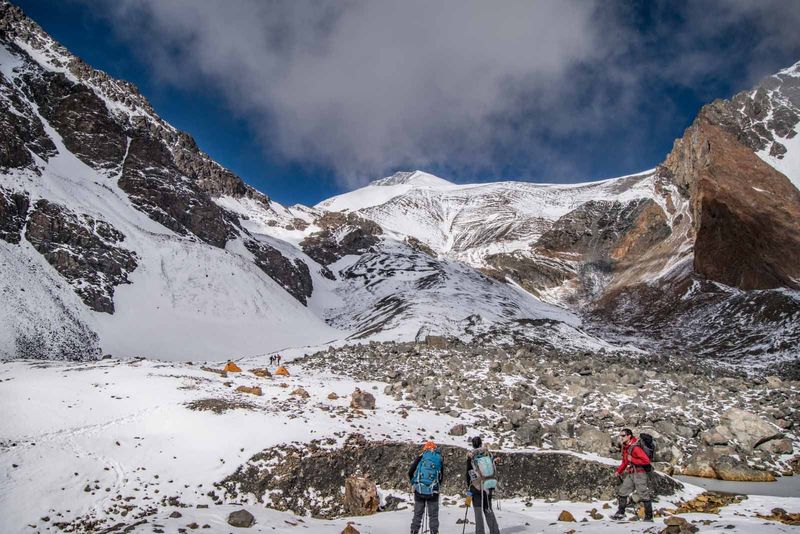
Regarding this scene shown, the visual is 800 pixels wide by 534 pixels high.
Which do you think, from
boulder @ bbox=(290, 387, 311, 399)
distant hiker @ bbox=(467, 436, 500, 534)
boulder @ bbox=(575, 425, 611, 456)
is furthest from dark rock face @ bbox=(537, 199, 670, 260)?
distant hiker @ bbox=(467, 436, 500, 534)

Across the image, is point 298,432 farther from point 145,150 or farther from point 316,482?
point 145,150

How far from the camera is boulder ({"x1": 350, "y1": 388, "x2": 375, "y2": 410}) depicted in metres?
23.8

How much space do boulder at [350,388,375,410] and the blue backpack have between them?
11979 mm

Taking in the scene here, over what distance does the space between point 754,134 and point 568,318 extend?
6447 cm

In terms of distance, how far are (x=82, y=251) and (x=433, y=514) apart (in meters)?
60.8

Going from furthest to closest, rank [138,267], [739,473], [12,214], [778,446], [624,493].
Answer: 1. [138,267]
2. [12,214]
3. [778,446]
4. [739,473]
5. [624,493]

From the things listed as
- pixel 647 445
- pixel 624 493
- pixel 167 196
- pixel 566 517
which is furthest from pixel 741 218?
pixel 167 196

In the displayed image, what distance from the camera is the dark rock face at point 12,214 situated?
51969mm

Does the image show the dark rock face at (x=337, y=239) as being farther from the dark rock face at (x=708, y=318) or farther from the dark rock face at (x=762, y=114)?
the dark rock face at (x=762, y=114)

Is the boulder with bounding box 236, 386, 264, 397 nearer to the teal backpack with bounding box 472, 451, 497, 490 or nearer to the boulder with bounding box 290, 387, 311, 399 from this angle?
the boulder with bounding box 290, 387, 311, 399

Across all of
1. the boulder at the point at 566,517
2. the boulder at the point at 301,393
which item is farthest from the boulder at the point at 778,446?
the boulder at the point at 301,393

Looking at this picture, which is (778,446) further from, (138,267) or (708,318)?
(138,267)

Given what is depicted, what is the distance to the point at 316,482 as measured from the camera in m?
16.3

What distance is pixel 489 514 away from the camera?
11.2 meters
